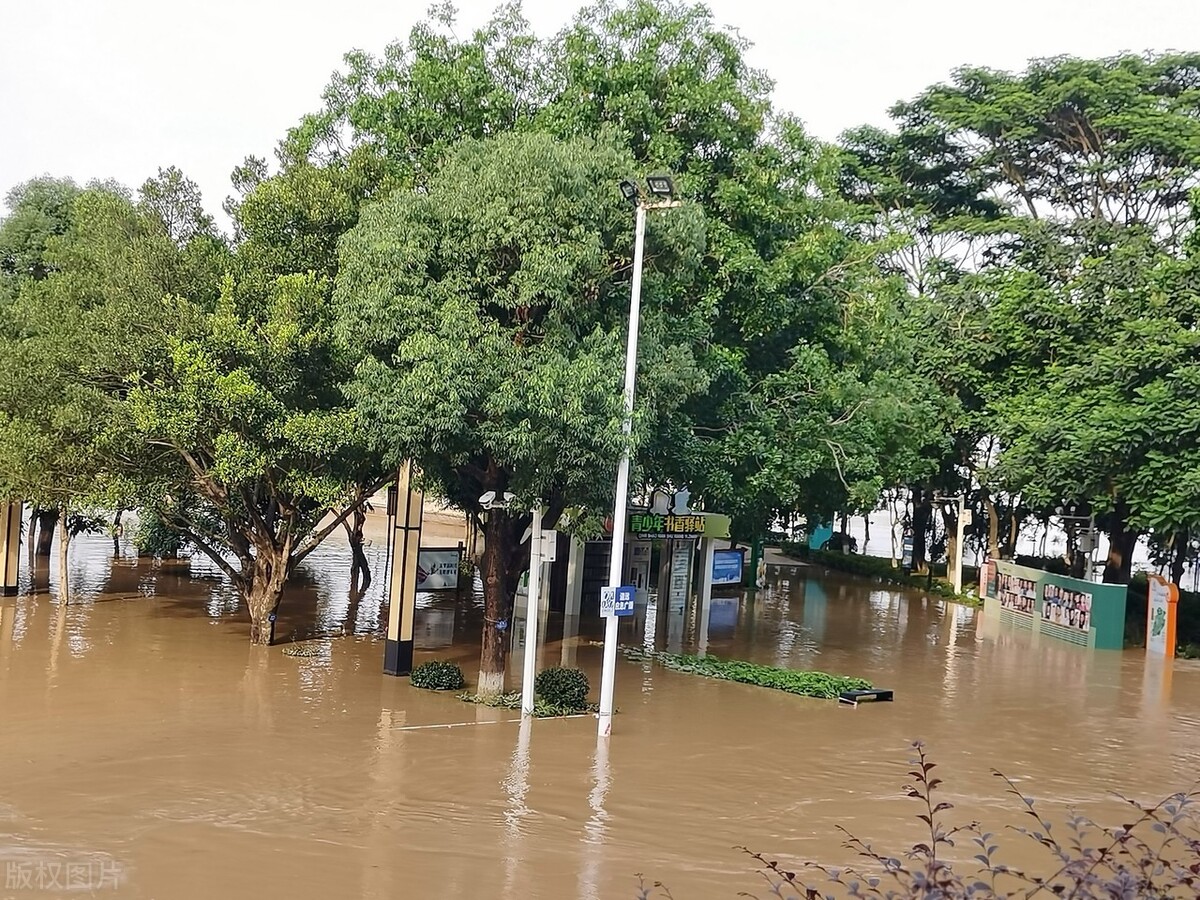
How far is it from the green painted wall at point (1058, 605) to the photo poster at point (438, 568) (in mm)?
15761

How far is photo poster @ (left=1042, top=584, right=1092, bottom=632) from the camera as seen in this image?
2994 centimetres

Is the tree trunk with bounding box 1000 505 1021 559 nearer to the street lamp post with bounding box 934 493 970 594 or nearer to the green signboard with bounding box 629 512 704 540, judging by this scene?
the street lamp post with bounding box 934 493 970 594

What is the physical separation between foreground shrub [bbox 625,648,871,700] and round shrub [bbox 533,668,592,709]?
4337 millimetres

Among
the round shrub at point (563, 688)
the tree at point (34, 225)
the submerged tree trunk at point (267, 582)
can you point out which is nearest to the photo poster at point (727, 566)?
the submerged tree trunk at point (267, 582)

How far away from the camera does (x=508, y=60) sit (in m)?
Result: 21.8

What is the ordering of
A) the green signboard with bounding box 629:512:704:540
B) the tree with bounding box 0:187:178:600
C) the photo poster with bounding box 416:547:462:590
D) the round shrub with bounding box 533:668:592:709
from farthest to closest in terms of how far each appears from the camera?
the photo poster with bounding box 416:547:462:590 → the green signboard with bounding box 629:512:704:540 → the tree with bounding box 0:187:178:600 → the round shrub with bounding box 533:668:592:709

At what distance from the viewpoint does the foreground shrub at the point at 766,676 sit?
20.5 m

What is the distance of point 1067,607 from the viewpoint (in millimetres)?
30875

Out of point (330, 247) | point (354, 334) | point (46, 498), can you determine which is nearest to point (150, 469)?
point (46, 498)

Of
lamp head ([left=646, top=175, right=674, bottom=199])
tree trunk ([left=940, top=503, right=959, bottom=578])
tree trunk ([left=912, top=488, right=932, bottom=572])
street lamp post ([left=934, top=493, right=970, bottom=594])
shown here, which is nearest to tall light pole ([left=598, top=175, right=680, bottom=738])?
lamp head ([left=646, top=175, right=674, bottom=199])

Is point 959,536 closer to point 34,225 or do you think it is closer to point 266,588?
point 266,588

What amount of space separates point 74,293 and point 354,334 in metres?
8.65

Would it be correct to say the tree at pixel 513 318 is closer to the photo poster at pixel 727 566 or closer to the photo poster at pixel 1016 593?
the photo poster at pixel 727 566

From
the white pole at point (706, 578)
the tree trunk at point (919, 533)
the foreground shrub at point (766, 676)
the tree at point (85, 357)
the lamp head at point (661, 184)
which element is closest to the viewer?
the lamp head at point (661, 184)
